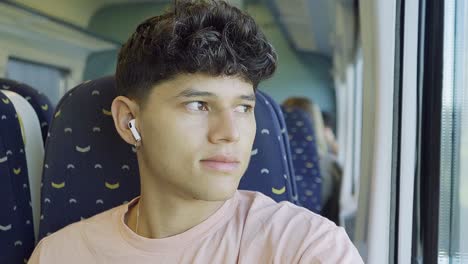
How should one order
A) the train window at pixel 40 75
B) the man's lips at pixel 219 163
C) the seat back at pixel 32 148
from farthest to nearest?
the train window at pixel 40 75, the seat back at pixel 32 148, the man's lips at pixel 219 163

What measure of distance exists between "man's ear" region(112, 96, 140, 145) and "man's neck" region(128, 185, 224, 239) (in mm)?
148

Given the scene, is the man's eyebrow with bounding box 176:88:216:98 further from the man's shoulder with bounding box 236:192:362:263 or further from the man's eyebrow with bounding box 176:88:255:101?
the man's shoulder with bounding box 236:192:362:263

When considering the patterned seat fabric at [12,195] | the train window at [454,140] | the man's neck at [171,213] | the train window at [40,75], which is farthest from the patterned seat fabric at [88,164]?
the train window at [40,75]

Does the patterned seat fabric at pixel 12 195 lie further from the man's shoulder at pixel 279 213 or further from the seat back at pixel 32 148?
the man's shoulder at pixel 279 213

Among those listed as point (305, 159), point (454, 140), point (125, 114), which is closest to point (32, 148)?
point (125, 114)

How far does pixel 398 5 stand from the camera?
61.0 inches

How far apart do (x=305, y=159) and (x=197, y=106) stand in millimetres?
2173

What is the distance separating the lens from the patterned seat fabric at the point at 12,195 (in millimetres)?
1617

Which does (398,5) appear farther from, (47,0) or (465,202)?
(47,0)

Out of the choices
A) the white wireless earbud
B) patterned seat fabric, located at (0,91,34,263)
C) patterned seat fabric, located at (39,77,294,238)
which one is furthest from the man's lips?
patterned seat fabric, located at (0,91,34,263)

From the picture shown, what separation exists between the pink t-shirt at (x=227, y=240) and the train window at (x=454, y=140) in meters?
0.51

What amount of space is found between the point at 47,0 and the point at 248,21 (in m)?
4.30

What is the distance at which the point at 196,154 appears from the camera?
110 cm

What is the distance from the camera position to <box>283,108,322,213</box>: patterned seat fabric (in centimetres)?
317
